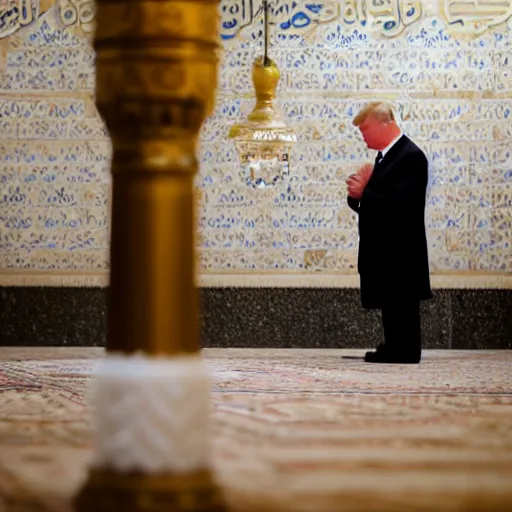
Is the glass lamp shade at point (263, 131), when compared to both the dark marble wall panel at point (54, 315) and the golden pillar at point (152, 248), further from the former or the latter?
the golden pillar at point (152, 248)

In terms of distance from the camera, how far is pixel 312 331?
7871mm

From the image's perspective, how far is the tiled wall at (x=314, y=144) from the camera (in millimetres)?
7832

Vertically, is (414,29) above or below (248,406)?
above

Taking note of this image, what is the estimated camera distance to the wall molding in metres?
7.79

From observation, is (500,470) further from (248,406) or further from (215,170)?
(215,170)

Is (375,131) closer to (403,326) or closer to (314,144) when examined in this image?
(403,326)

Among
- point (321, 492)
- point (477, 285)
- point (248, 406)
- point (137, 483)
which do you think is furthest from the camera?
point (477, 285)

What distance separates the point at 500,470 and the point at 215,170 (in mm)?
5679

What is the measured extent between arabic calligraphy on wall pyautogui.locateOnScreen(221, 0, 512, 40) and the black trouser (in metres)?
2.36

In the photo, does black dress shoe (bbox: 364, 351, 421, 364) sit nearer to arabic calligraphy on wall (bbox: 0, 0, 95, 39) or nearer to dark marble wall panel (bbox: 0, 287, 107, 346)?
dark marble wall panel (bbox: 0, 287, 107, 346)

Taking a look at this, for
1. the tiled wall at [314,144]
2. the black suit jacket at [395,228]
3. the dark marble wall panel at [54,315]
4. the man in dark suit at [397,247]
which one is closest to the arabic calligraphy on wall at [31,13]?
the tiled wall at [314,144]

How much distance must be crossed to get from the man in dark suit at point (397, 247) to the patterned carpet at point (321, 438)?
46 cm

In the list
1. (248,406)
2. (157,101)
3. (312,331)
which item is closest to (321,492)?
(157,101)

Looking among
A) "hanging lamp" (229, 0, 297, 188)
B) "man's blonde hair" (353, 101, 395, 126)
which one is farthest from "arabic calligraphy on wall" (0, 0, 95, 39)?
"man's blonde hair" (353, 101, 395, 126)
